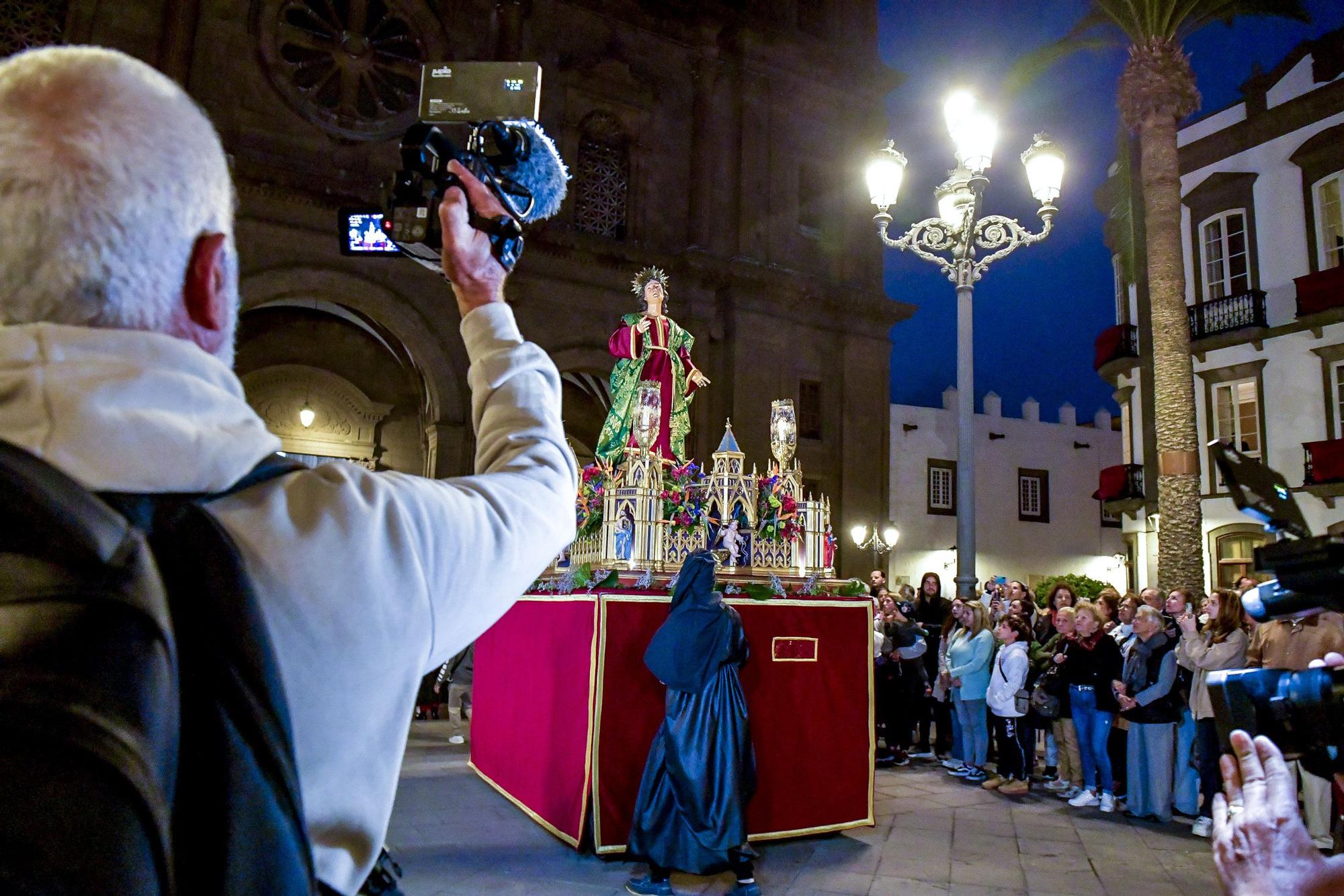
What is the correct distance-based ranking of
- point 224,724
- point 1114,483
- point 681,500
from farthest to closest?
point 1114,483 < point 681,500 < point 224,724

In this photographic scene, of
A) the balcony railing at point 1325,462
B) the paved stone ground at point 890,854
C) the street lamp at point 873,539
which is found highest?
the balcony railing at point 1325,462

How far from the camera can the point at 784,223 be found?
20.7 m

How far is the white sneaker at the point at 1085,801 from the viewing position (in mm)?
8742

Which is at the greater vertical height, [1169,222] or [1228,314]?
[1228,314]

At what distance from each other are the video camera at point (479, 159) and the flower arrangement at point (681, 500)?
587cm

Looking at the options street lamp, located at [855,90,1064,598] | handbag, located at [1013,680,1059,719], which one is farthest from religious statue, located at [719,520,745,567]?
handbag, located at [1013,680,1059,719]

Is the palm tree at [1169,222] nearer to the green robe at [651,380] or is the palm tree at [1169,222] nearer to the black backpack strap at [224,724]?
the green robe at [651,380]

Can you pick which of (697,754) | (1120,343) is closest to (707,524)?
(697,754)

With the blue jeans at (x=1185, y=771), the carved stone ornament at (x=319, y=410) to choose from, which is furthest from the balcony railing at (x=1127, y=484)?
the carved stone ornament at (x=319, y=410)

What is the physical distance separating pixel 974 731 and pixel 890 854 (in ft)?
12.5

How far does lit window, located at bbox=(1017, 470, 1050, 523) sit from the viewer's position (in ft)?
111

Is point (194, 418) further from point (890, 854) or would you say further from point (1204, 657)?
point (1204, 657)

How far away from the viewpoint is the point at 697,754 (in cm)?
592

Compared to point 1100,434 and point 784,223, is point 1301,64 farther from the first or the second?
point 1100,434
